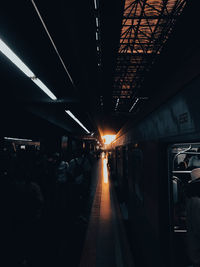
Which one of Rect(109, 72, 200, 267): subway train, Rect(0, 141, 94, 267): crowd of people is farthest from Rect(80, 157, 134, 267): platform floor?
Rect(109, 72, 200, 267): subway train

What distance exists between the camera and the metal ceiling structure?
3.56m

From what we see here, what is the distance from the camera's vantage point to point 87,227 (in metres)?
4.55

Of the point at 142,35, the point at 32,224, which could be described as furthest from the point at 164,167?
the point at 142,35

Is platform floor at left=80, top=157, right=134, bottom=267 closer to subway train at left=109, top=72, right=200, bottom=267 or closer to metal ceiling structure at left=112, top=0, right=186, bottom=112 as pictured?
subway train at left=109, top=72, right=200, bottom=267

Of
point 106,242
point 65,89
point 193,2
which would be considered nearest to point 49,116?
point 65,89

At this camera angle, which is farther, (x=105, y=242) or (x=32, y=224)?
(x=105, y=242)

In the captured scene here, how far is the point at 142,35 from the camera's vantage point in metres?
4.70

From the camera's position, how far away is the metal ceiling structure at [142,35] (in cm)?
356

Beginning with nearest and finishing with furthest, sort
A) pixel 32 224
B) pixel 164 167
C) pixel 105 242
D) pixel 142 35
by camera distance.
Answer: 1. pixel 164 167
2. pixel 32 224
3. pixel 105 242
4. pixel 142 35

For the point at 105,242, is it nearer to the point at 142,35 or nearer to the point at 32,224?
the point at 32,224

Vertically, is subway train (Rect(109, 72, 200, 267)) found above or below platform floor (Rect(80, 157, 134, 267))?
above

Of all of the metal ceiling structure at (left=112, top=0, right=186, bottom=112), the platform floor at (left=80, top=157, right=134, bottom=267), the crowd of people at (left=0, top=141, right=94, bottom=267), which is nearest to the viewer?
the crowd of people at (left=0, top=141, right=94, bottom=267)

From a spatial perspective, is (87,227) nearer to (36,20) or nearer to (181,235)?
(181,235)

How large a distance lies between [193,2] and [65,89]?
4522mm
